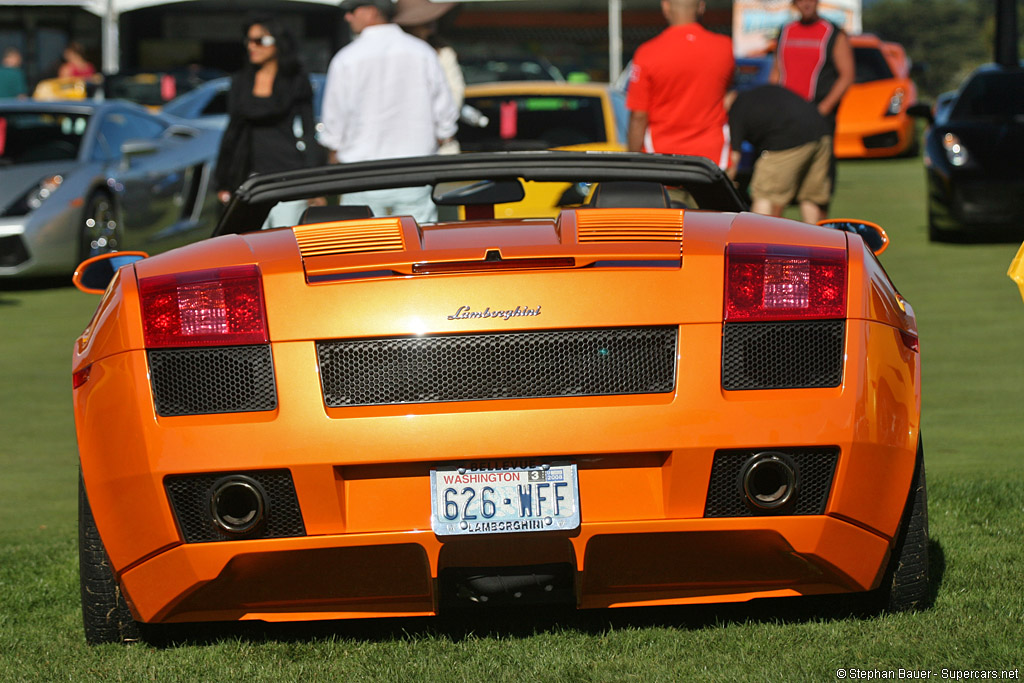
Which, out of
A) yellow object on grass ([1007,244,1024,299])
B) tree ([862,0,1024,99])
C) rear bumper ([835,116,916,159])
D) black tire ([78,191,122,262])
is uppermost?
yellow object on grass ([1007,244,1024,299])

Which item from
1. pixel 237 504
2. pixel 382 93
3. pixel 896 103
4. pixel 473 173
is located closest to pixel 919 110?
pixel 382 93

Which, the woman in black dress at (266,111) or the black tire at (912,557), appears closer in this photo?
the black tire at (912,557)

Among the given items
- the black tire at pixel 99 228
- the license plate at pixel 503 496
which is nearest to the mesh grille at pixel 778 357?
the license plate at pixel 503 496

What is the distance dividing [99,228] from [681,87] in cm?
493

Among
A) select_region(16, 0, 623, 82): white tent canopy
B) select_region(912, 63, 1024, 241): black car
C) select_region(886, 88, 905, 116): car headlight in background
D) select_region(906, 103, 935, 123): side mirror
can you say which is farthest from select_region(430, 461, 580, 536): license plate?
select_region(16, 0, 623, 82): white tent canopy

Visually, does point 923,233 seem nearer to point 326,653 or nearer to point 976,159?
point 976,159

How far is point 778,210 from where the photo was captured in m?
9.88

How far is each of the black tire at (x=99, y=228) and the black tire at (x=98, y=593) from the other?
8.11 metres

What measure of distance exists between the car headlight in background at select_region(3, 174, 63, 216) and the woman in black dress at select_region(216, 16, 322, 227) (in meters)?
2.72

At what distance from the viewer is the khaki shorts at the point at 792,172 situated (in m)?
9.73

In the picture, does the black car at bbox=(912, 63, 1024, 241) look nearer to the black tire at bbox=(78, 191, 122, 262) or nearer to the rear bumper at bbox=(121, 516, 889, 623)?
the black tire at bbox=(78, 191, 122, 262)

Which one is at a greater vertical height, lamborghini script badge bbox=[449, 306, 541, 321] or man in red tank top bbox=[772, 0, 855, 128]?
lamborghini script badge bbox=[449, 306, 541, 321]

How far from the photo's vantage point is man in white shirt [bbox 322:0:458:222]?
774 centimetres

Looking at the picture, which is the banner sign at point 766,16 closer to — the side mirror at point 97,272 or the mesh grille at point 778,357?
the side mirror at point 97,272
